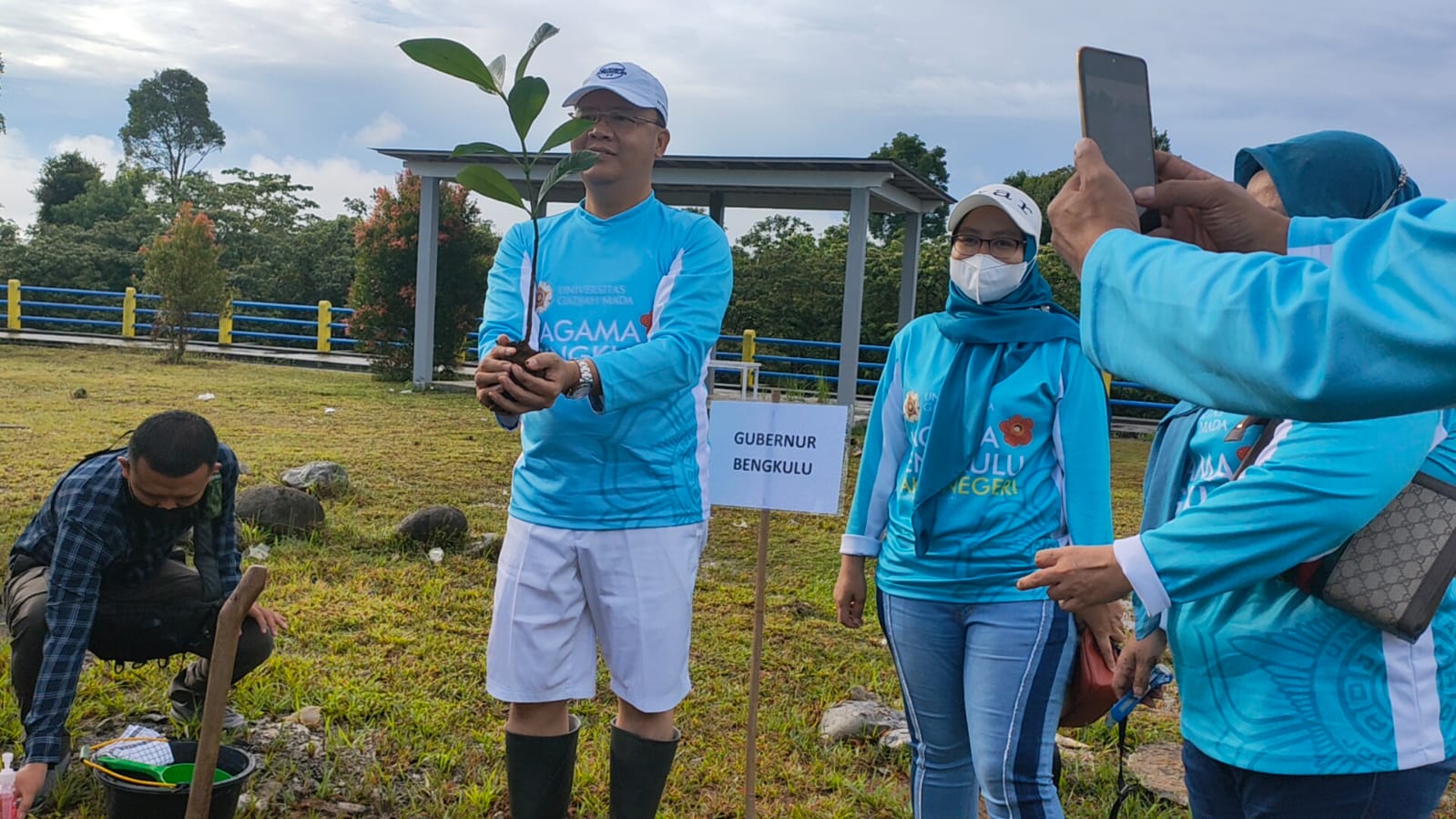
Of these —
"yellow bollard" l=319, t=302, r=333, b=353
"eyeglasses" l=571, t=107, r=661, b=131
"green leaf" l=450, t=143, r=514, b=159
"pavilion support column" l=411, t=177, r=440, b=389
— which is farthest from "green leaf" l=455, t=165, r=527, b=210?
"yellow bollard" l=319, t=302, r=333, b=353

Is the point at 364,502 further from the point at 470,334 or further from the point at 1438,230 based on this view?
the point at 470,334

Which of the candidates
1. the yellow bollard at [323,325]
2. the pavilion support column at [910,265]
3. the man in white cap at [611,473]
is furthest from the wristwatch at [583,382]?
the yellow bollard at [323,325]

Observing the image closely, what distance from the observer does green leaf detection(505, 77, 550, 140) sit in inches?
74.3

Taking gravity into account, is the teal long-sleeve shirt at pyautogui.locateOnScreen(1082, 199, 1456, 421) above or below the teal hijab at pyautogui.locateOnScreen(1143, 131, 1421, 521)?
below

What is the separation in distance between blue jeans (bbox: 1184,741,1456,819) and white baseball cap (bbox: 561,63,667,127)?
191 cm

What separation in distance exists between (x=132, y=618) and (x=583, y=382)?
75.4 inches

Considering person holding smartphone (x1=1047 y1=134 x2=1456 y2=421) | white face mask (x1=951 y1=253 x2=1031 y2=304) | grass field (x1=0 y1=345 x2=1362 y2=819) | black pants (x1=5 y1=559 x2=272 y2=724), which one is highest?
white face mask (x1=951 y1=253 x2=1031 y2=304)

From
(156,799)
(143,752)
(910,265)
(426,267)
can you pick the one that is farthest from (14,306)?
(156,799)

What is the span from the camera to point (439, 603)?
5184mm

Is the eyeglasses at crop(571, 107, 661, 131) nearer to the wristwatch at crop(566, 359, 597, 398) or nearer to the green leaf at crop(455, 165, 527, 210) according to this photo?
the wristwatch at crop(566, 359, 597, 398)

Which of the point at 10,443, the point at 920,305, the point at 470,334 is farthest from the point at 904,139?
the point at 10,443

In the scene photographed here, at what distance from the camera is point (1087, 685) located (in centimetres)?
237

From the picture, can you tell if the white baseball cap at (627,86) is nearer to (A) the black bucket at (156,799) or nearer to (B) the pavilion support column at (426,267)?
(A) the black bucket at (156,799)

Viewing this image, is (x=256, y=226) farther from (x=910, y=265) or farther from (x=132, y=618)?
(x=132, y=618)
